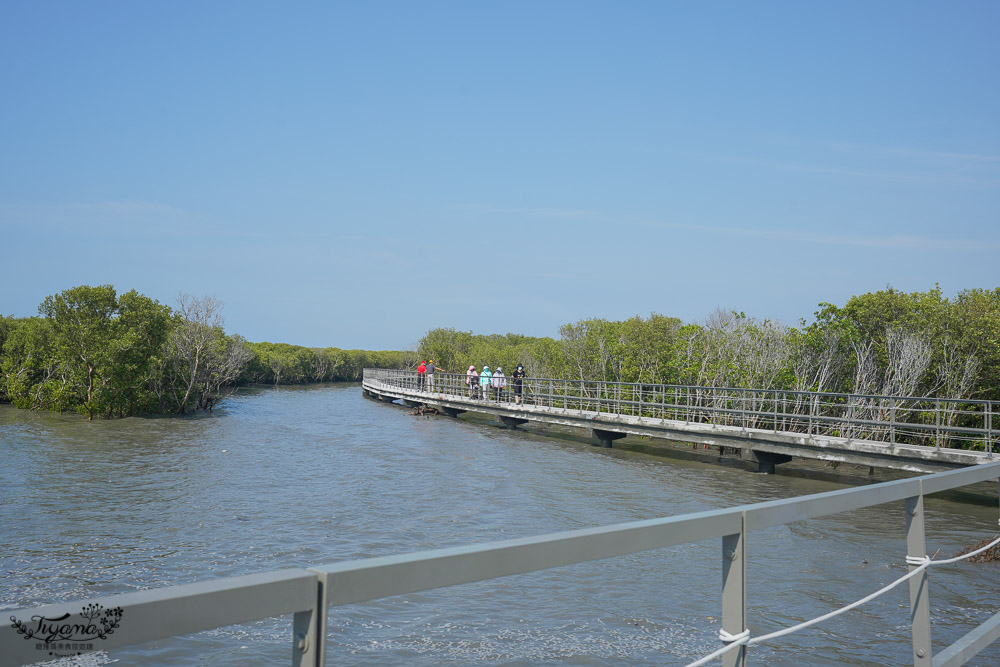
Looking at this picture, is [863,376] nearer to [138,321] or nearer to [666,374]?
[666,374]

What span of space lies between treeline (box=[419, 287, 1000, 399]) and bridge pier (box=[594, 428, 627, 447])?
4552 millimetres

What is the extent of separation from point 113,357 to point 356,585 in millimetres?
38780

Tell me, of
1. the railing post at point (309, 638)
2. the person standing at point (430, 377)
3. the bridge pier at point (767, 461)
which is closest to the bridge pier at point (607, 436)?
the bridge pier at point (767, 461)

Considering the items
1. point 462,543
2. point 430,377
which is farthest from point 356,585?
point 430,377

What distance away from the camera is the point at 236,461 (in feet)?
76.6

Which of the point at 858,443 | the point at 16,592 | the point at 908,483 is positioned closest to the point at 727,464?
the point at 858,443

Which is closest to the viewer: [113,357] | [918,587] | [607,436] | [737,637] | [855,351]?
[737,637]

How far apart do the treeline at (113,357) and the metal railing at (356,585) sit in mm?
38091

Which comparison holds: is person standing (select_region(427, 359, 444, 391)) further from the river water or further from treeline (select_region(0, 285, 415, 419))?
the river water

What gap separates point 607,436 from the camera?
28.7m

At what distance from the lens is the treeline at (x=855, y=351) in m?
22.9

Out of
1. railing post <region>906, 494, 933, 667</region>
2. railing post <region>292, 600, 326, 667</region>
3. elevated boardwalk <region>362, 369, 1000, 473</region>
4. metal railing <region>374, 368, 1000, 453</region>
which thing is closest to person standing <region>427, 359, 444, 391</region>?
metal railing <region>374, 368, 1000, 453</region>

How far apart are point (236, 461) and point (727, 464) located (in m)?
15.6

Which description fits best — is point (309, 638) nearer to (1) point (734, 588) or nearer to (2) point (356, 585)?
(2) point (356, 585)
